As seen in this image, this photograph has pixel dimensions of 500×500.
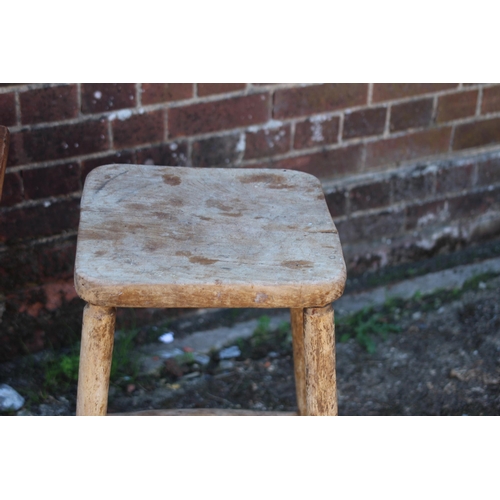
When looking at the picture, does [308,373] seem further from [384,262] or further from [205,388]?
[384,262]

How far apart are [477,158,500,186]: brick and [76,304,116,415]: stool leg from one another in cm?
177

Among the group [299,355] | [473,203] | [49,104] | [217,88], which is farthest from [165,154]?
[473,203]

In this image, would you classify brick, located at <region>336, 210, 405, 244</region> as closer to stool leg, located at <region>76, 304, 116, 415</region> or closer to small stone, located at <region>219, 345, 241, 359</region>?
small stone, located at <region>219, 345, 241, 359</region>

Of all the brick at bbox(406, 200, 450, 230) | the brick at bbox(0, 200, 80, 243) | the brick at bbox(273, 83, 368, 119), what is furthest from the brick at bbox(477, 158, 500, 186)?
the brick at bbox(0, 200, 80, 243)

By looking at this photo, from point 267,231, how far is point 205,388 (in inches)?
36.1

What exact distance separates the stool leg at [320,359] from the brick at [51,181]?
3.10 feet

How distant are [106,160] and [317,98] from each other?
68 centimetres

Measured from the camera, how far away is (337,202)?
248cm

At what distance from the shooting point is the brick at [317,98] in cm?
225

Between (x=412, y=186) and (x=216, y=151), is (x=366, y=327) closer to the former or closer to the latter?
(x=412, y=186)

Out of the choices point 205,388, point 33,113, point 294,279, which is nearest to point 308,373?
point 294,279

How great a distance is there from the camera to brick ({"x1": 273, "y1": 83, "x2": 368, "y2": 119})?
2.25m

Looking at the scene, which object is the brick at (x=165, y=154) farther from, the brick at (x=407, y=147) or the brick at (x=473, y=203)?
the brick at (x=473, y=203)

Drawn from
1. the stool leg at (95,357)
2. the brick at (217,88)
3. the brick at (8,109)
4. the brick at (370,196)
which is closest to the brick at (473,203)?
the brick at (370,196)
